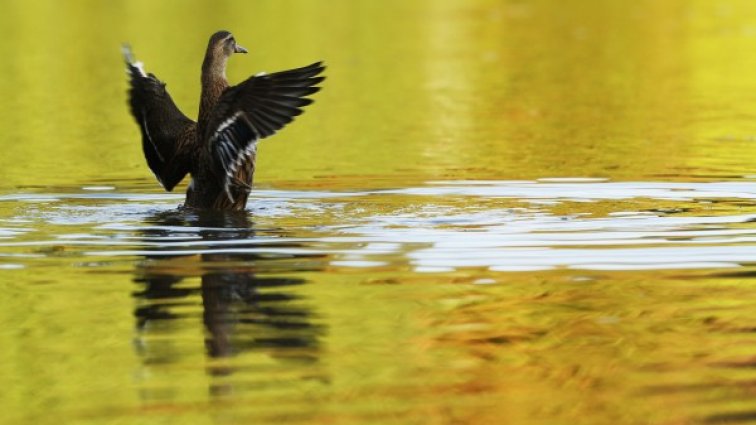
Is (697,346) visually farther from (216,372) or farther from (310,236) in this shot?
(310,236)

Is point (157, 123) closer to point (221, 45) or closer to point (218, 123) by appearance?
point (221, 45)

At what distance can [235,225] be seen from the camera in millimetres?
11352

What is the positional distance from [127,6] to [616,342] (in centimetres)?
3614

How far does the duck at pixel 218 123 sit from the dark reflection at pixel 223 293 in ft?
1.63

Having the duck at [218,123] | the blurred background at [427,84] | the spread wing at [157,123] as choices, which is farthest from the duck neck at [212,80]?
the blurred background at [427,84]

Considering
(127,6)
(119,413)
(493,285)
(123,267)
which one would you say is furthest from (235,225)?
(127,6)

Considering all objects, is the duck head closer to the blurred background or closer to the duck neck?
the duck neck

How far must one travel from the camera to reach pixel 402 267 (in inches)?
374

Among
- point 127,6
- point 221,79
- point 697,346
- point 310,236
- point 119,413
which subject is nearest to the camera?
point 119,413

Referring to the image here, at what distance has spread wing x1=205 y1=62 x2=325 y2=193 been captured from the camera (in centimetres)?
1134

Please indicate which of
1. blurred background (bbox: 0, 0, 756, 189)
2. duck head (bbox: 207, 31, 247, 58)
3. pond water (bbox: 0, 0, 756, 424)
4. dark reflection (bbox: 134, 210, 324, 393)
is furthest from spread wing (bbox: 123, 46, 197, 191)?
blurred background (bbox: 0, 0, 756, 189)

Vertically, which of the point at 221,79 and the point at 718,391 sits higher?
the point at 221,79

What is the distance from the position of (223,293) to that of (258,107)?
2.96m

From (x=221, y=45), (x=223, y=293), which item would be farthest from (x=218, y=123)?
(x=223, y=293)
